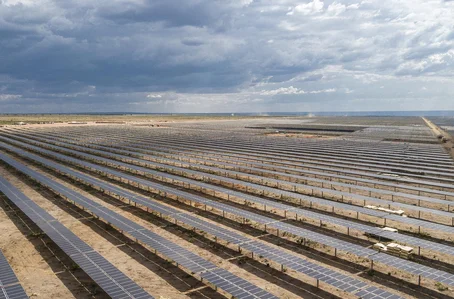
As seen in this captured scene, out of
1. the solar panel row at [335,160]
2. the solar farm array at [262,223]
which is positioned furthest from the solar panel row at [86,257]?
the solar panel row at [335,160]

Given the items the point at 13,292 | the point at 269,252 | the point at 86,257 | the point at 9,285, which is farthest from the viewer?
the point at 269,252

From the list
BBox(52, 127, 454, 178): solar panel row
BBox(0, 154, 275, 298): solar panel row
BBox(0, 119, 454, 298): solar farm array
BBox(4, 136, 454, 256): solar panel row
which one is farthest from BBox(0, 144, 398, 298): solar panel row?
BBox(52, 127, 454, 178): solar panel row

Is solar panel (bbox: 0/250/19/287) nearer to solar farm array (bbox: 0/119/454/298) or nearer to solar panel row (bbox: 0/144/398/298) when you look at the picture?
solar farm array (bbox: 0/119/454/298)

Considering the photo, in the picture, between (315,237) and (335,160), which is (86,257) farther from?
(335,160)

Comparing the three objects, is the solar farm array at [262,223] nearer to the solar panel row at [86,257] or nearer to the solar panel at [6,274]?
the solar panel row at [86,257]

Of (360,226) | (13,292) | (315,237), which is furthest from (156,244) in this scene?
(360,226)

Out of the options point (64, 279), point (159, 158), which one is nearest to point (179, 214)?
point (64, 279)
